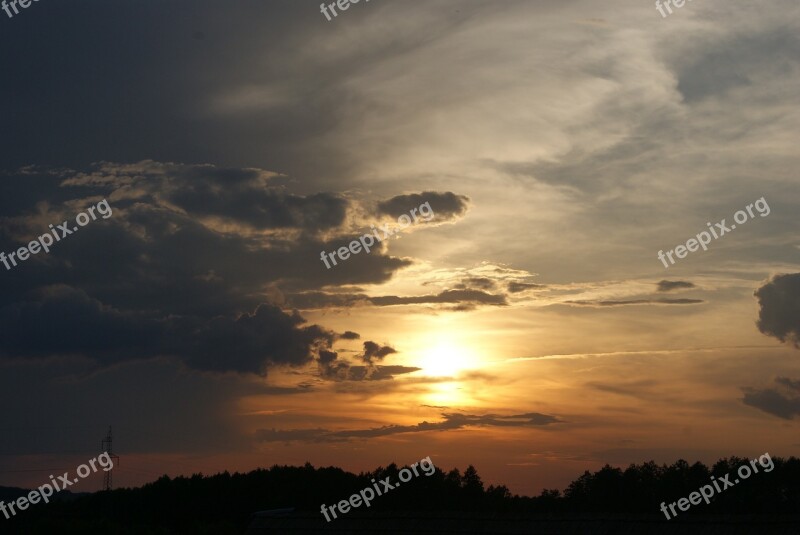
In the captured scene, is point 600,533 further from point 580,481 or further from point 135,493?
point 135,493

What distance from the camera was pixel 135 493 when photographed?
10750 centimetres

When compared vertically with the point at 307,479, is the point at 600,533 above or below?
below

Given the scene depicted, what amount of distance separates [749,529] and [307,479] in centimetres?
7539

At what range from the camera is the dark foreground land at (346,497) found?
4472 cm

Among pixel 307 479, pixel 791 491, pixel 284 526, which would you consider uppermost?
pixel 307 479

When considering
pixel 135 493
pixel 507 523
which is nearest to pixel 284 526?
pixel 507 523

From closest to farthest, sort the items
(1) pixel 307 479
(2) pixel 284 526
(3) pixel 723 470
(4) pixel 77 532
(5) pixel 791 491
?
(2) pixel 284 526 < (4) pixel 77 532 < (5) pixel 791 491 < (3) pixel 723 470 < (1) pixel 307 479

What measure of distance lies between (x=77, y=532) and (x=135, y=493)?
153ft

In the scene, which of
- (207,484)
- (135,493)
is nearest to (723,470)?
(207,484)

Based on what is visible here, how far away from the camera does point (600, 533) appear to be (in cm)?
3375

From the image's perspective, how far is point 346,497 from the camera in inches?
3652

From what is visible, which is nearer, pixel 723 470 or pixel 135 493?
pixel 723 470

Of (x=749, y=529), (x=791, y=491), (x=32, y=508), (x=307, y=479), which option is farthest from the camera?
(x=32, y=508)

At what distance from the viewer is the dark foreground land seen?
147ft
